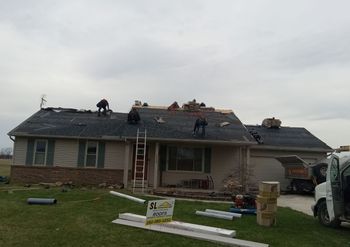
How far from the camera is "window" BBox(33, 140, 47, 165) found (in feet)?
72.8

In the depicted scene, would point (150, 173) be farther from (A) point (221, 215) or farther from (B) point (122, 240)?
(B) point (122, 240)

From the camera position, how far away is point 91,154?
22.4m

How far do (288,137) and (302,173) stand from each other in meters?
4.26

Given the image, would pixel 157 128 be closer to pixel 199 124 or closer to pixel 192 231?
pixel 199 124

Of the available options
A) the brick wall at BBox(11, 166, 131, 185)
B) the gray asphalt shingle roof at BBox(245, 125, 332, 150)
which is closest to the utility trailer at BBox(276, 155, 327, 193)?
the gray asphalt shingle roof at BBox(245, 125, 332, 150)

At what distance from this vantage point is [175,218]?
11695 mm

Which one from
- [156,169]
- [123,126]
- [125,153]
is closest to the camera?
[156,169]

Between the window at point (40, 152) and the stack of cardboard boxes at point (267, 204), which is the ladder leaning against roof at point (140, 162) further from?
the stack of cardboard boxes at point (267, 204)

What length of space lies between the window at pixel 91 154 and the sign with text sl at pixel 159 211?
1348cm

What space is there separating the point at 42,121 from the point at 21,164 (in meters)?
2.83

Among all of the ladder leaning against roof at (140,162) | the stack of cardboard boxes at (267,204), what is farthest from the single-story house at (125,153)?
the stack of cardboard boxes at (267,204)

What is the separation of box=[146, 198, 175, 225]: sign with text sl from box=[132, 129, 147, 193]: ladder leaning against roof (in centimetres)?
1045

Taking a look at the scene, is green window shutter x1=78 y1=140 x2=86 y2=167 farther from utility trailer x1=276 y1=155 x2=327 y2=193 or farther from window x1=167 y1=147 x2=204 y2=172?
utility trailer x1=276 y1=155 x2=327 y2=193

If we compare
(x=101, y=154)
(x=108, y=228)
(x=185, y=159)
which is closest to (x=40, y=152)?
(x=101, y=154)
